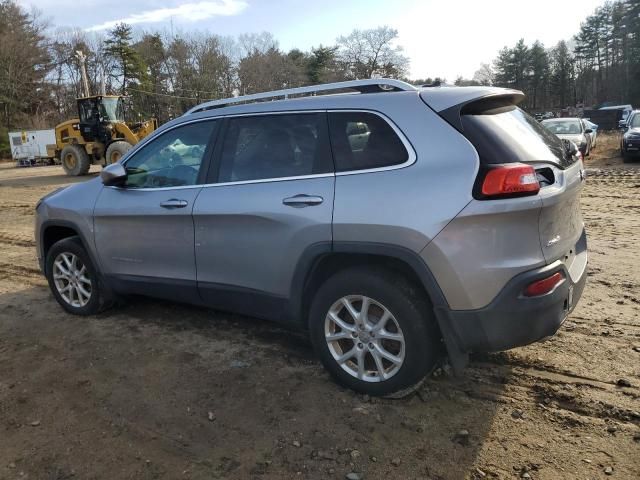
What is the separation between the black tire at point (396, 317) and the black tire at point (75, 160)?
68.9ft

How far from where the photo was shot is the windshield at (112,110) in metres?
21.1

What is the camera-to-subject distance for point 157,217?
4.05m

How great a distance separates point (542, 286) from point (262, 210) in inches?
68.5

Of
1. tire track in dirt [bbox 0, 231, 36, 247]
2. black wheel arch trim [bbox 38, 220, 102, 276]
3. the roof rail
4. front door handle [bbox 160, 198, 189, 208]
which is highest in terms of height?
the roof rail

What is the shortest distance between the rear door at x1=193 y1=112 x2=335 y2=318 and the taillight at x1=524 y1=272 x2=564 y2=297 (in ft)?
3.72

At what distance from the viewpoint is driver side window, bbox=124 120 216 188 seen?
3.96 m

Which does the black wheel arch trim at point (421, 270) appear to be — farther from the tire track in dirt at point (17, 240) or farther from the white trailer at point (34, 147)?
the white trailer at point (34, 147)

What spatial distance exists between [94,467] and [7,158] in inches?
1918

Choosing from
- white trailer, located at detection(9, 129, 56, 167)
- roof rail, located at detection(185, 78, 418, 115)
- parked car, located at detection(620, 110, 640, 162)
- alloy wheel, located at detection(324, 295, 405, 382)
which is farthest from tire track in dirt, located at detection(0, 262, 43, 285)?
white trailer, located at detection(9, 129, 56, 167)

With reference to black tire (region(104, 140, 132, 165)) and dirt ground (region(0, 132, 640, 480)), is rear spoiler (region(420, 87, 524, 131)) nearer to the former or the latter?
dirt ground (region(0, 132, 640, 480))

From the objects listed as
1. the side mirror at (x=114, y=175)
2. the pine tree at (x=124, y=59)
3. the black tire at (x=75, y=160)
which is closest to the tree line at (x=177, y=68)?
the pine tree at (x=124, y=59)

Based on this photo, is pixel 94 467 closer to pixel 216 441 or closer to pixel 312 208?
pixel 216 441

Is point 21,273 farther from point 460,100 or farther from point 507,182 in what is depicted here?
point 507,182

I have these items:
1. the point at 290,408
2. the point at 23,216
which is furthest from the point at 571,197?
the point at 23,216
